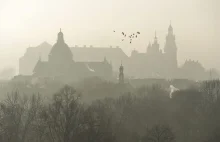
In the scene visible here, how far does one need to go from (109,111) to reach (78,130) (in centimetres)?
3374

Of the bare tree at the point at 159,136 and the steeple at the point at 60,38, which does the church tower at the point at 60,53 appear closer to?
the steeple at the point at 60,38

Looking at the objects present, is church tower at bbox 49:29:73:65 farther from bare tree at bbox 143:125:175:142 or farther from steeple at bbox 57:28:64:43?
bare tree at bbox 143:125:175:142

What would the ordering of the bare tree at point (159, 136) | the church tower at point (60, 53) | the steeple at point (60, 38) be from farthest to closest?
the steeple at point (60, 38)
the church tower at point (60, 53)
the bare tree at point (159, 136)

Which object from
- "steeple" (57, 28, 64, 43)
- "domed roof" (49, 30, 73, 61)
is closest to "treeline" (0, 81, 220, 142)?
"domed roof" (49, 30, 73, 61)

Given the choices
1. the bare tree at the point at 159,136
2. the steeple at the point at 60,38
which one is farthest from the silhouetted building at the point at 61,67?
the bare tree at the point at 159,136

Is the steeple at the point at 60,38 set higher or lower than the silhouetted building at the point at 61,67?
higher

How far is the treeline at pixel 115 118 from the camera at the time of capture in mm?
45125

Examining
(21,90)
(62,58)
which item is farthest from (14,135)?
(62,58)

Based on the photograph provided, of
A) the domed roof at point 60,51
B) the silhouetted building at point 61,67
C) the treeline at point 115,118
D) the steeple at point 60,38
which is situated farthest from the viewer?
the steeple at point 60,38

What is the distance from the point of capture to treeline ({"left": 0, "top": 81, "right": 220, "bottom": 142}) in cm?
4512

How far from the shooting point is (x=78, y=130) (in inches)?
1811

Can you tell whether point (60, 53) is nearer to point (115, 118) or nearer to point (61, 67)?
point (61, 67)

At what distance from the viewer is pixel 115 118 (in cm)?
7756

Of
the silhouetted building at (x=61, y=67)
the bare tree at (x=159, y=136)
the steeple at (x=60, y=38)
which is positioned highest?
the steeple at (x=60, y=38)
